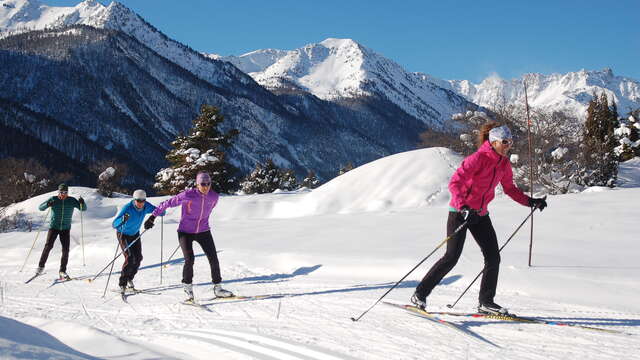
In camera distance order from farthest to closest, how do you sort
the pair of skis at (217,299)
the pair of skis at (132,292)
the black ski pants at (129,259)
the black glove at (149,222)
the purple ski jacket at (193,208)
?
1. the black ski pants at (129,259)
2. the pair of skis at (132,292)
3. the black glove at (149,222)
4. the purple ski jacket at (193,208)
5. the pair of skis at (217,299)

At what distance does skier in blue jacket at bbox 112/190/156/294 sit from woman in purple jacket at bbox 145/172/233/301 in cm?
115

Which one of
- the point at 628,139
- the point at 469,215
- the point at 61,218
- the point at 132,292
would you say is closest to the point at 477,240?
the point at 469,215

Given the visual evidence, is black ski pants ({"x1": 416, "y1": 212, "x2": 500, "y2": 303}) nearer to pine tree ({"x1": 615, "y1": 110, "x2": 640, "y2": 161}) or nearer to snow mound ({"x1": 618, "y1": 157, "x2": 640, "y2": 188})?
snow mound ({"x1": 618, "y1": 157, "x2": 640, "y2": 188})

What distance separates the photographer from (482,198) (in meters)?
4.17

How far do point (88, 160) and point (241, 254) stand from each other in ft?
412

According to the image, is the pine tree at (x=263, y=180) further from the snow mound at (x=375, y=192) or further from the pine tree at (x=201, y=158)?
the snow mound at (x=375, y=192)

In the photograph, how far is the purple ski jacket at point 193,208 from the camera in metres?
5.71

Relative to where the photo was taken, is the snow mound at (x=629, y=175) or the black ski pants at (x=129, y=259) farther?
the snow mound at (x=629, y=175)

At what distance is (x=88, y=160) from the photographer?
11975 cm

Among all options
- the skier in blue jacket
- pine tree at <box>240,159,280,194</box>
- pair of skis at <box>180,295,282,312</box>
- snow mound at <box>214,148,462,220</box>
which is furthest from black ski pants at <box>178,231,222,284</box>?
pine tree at <box>240,159,280,194</box>

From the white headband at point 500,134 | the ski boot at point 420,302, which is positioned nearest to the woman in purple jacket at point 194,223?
the ski boot at point 420,302

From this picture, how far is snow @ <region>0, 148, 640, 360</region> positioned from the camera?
142 inches

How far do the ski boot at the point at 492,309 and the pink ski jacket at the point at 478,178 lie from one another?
0.90 m

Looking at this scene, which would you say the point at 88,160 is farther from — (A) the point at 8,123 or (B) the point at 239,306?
(B) the point at 239,306
